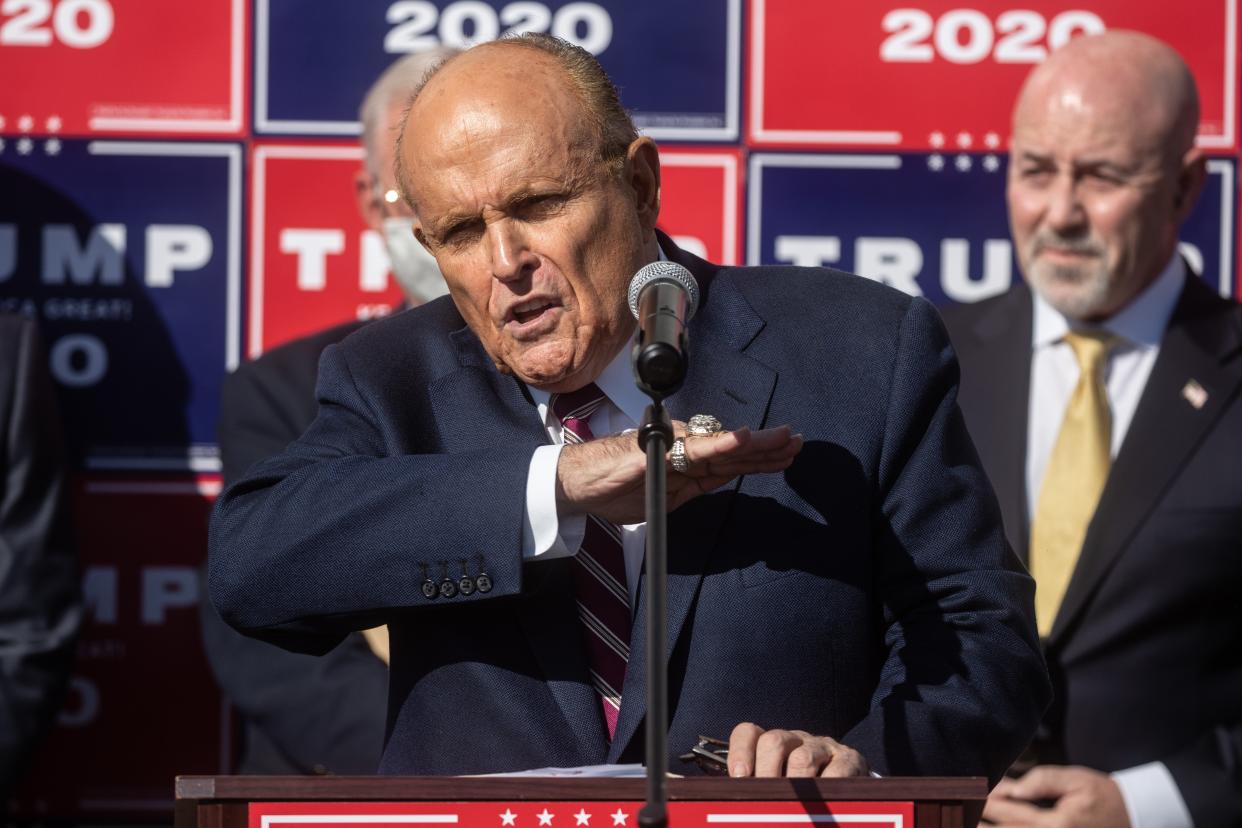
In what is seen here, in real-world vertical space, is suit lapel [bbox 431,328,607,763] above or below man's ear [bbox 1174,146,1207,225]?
below

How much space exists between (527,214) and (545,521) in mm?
391

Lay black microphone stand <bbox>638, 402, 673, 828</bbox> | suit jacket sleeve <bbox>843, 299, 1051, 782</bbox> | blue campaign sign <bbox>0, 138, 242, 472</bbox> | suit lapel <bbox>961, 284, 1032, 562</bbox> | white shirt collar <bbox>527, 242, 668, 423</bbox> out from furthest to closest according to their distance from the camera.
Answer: blue campaign sign <bbox>0, 138, 242, 472</bbox> < suit lapel <bbox>961, 284, 1032, 562</bbox> < white shirt collar <bbox>527, 242, 668, 423</bbox> < suit jacket sleeve <bbox>843, 299, 1051, 782</bbox> < black microphone stand <bbox>638, 402, 673, 828</bbox>

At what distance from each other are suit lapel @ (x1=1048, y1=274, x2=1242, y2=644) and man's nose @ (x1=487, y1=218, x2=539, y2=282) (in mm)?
1915

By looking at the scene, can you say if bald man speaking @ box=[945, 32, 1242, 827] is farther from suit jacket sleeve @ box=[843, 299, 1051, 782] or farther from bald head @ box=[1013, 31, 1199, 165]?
suit jacket sleeve @ box=[843, 299, 1051, 782]

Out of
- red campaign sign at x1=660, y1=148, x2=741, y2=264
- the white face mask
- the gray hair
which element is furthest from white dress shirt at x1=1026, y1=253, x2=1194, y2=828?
the gray hair

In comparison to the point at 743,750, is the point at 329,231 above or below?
above

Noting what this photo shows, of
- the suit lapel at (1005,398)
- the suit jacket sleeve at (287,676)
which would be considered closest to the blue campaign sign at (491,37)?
the suit jacket sleeve at (287,676)

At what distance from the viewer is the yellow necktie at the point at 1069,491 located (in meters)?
3.89

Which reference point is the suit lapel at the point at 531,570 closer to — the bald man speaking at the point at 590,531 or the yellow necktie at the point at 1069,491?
the bald man speaking at the point at 590,531

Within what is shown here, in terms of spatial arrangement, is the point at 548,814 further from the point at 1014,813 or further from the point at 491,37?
the point at 491,37

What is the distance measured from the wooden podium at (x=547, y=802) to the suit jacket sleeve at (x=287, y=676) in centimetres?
213

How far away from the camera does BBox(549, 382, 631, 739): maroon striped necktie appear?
2.35m

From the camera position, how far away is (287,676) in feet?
13.4

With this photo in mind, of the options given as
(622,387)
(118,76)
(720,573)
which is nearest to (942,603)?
(720,573)
